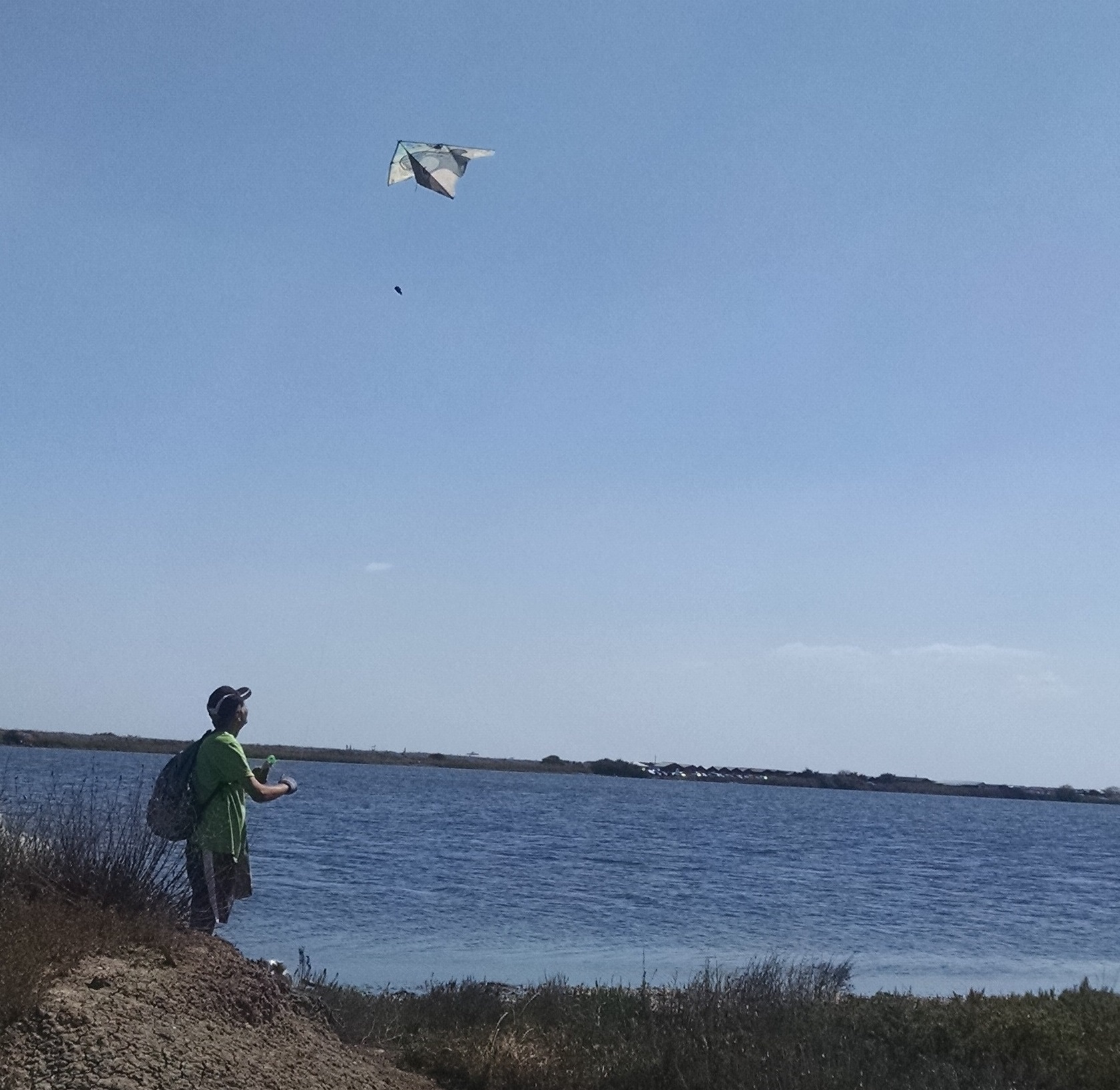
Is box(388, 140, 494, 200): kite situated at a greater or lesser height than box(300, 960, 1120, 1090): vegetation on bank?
greater

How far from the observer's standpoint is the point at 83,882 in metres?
7.06

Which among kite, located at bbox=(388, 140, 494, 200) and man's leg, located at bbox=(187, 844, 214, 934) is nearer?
man's leg, located at bbox=(187, 844, 214, 934)

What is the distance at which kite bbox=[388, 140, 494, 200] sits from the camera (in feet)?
39.2

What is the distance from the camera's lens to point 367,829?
42625 millimetres

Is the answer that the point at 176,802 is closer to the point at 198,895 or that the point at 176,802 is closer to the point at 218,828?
the point at 218,828

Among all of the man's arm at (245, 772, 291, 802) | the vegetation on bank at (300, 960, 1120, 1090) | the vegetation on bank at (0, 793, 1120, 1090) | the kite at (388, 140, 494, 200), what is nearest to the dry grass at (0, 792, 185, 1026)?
the vegetation on bank at (0, 793, 1120, 1090)

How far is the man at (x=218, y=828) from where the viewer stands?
24.6 feet

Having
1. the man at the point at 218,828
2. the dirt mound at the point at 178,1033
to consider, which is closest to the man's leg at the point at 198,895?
the man at the point at 218,828

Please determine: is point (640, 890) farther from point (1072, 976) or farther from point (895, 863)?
point (895, 863)

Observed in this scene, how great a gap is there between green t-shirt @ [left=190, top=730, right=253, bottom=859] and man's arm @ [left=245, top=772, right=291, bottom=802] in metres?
0.03

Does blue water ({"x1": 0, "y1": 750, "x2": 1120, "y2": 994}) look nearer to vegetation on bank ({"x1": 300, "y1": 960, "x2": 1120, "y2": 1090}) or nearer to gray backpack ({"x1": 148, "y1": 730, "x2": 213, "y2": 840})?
gray backpack ({"x1": 148, "y1": 730, "x2": 213, "y2": 840})

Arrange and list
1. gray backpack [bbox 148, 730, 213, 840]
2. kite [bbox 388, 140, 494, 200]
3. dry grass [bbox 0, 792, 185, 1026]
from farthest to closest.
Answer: kite [bbox 388, 140, 494, 200] → gray backpack [bbox 148, 730, 213, 840] → dry grass [bbox 0, 792, 185, 1026]

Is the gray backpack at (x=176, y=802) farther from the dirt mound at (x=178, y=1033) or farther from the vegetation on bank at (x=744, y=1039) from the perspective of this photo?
the vegetation on bank at (x=744, y=1039)

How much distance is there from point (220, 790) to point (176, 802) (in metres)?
0.25
